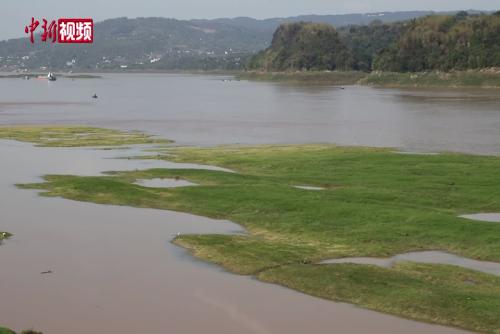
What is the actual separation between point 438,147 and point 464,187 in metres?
21.2

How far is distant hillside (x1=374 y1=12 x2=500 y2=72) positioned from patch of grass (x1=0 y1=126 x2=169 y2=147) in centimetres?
12250

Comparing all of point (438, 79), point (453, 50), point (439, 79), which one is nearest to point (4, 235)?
point (439, 79)

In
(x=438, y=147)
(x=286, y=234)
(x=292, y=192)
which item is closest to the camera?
(x=286, y=234)

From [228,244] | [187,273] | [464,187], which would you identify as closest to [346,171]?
[464,187]

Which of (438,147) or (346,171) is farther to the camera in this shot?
(438,147)

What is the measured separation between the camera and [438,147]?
2064 inches

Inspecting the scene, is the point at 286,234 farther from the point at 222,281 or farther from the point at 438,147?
the point at 438,147

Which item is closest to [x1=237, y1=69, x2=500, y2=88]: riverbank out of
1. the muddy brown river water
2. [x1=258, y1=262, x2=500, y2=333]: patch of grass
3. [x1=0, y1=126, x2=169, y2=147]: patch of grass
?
[x1=0, y1=126, x2=169, y2=147]: patch of grass

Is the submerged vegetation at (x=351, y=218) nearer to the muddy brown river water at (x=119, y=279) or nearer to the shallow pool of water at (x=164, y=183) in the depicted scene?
the shallow pool of water at (x=164, y=183)

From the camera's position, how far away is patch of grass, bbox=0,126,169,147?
55.9 meters

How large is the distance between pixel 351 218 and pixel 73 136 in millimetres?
39344

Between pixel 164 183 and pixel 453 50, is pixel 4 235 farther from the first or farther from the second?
pixel 453 50

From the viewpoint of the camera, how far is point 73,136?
201 ft

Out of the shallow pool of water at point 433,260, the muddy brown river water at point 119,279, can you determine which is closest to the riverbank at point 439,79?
the muddy brown river water at point 119,279
